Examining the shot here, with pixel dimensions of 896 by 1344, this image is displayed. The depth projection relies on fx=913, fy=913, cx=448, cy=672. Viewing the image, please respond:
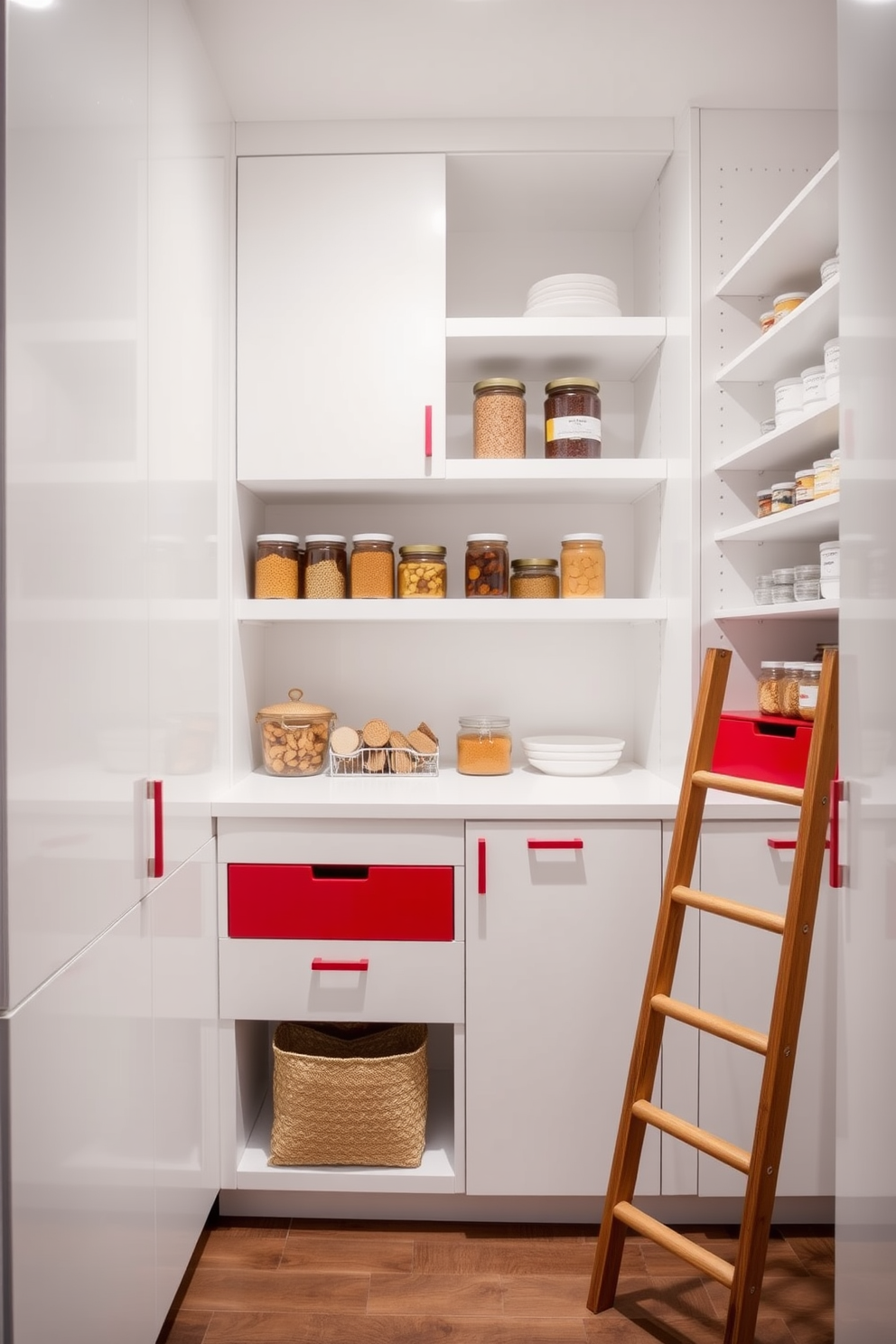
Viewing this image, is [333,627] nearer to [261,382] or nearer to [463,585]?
[463,585]

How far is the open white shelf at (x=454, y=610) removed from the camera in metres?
2.20

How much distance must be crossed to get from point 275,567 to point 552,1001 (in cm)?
120

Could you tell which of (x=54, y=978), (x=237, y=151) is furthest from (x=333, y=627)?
(x=54, y=978)

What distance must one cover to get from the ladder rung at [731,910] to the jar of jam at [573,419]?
1074 mm

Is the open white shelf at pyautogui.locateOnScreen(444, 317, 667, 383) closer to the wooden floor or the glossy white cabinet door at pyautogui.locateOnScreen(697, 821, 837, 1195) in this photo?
the glossy white cabinet door at pyautogui.locateOnScreen(697, 821, 837, 1195)

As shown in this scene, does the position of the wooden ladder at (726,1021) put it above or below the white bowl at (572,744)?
below

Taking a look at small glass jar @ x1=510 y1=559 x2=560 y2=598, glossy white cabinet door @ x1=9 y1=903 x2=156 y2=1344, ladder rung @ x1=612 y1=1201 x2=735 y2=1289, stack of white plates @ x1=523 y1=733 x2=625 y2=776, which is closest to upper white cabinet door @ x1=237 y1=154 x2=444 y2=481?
small glass jar @ x1=510 y1=559 x2=560 y2=598

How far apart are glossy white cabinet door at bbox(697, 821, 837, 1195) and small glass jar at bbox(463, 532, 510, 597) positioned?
77 centimetres

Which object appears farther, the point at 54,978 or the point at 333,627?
the point at 333,627

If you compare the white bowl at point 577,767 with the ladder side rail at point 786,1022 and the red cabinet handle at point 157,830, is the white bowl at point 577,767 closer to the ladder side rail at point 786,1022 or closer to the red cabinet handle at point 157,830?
the ladder side rail at point 786,1022

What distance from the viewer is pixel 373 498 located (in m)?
2.45

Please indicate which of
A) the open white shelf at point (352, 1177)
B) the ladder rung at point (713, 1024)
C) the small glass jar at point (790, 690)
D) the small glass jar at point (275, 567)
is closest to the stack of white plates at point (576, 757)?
the small glass jar at point (790, 690)

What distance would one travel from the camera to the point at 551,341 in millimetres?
2230

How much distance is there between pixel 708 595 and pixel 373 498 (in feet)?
3.00
